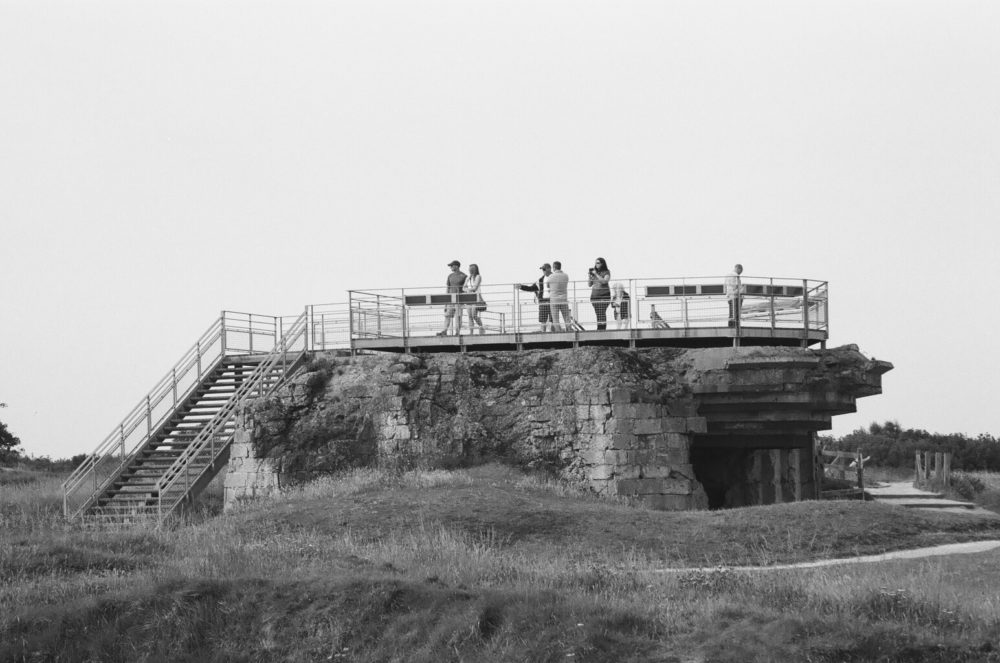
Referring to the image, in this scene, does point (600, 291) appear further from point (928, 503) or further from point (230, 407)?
point (928, 503)

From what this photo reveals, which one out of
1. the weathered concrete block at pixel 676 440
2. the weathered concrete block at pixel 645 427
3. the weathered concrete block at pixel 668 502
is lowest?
the weathered concrete block at pixel 668 502

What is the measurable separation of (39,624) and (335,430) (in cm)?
1235

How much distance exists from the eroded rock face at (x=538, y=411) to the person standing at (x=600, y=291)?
124 centimetres

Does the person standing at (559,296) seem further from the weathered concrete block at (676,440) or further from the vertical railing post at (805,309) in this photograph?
the vertical railing post at (805,309)

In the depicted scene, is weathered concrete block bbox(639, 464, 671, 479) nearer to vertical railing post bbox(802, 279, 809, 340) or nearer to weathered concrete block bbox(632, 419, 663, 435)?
weathered concrete block bbox(632, 419, 663, 435)

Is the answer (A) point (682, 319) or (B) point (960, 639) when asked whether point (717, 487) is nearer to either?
(A) point (682, 319)

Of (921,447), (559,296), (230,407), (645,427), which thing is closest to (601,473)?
(645,427)

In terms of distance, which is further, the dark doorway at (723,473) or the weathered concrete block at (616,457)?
the dark doorway at (723,473)

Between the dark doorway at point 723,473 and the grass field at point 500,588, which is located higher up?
the dark doorway at point 723,473

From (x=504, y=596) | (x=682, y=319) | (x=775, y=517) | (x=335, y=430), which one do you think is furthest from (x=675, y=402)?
(x=504, y=596)

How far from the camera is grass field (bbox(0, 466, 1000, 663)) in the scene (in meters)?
15.4

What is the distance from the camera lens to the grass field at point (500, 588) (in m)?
15.4

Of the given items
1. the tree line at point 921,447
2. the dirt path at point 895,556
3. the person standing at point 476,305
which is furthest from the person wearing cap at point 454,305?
the tree line at point 921,447

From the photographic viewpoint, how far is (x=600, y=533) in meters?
23.3
